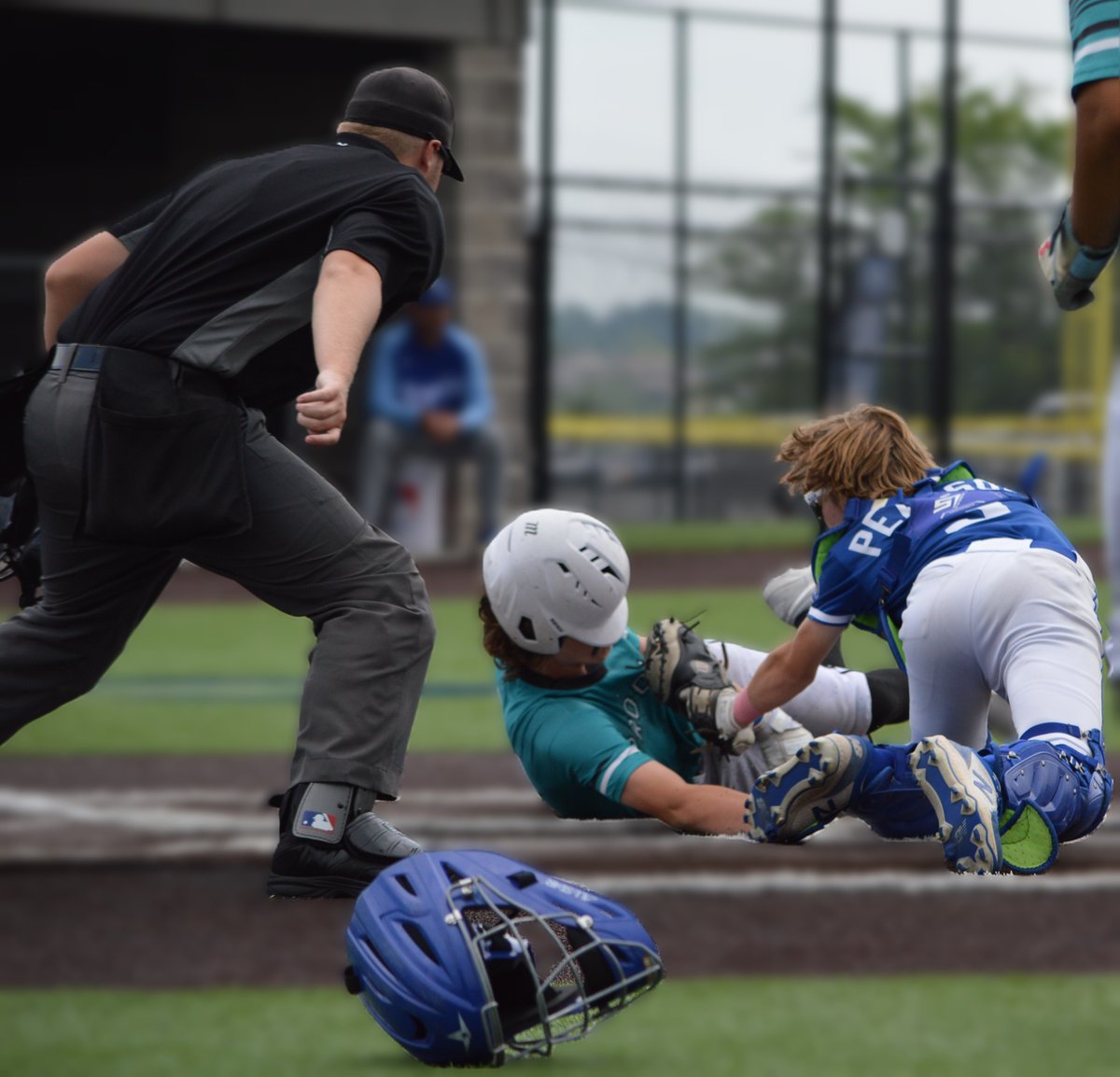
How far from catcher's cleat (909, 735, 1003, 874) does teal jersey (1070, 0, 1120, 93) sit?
1.25 m

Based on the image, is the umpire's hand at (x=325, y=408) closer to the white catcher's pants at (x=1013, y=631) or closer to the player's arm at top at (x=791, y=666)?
the player's arm at top at (x=791, y=666)

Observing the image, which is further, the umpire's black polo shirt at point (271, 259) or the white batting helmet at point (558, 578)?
the white batting helmet at point (558, 578)

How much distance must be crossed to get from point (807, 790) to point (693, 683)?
0.78 metres

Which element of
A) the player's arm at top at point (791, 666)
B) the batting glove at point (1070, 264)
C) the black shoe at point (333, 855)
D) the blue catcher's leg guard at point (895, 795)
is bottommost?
the black shoe at point (333, 855)

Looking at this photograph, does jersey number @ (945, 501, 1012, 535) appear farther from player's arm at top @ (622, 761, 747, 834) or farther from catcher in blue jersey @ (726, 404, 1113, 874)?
player's arm at top @ (622, 761, 747, 834)

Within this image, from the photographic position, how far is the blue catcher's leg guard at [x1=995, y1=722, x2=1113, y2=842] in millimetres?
3811

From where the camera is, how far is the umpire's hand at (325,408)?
11.7ft

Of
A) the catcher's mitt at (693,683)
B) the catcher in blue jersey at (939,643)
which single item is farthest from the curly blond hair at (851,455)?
the catcher's mitt at (693,683)

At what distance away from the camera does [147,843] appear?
27.8 metres

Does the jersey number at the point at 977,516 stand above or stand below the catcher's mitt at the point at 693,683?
above

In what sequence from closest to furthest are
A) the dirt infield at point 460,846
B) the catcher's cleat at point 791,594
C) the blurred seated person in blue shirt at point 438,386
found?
the catcher's cleat at point 791,594 < the blurred seated person in blue shirt at point 438,386 < the dirt infield at point 460,846

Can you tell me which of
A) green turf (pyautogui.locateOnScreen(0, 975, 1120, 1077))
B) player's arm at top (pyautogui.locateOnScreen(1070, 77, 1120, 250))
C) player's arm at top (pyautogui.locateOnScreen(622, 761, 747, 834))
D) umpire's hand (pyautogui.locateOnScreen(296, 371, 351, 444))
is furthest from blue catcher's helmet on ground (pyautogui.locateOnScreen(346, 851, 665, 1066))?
green turf (pyautogui.locateOnScreen(0, 975, 1120, 1077))

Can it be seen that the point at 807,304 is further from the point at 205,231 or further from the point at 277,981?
the point at 277,981

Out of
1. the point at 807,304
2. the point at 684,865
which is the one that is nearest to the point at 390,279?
the point at 807,304
